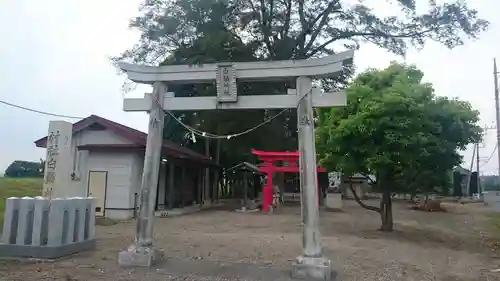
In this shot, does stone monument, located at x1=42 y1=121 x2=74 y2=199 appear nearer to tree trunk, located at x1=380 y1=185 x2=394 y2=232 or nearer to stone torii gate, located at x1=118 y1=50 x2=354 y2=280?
stone torii gate, located at x1=118 y1=50 x2=354 y2=280

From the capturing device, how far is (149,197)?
7977 mm

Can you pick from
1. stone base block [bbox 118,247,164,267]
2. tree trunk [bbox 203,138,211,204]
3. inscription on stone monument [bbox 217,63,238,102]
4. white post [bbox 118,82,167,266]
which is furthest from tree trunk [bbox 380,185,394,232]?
tree trunk [bbox 203,138,211,204]

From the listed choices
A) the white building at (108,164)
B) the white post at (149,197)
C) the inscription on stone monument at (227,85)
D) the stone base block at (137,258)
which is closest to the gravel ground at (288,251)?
the stone base block at (137,258)

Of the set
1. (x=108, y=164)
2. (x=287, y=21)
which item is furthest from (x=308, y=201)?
(x=287, y=21)

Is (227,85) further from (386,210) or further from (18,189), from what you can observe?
(18,189)

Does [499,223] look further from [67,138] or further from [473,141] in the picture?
[67,138]

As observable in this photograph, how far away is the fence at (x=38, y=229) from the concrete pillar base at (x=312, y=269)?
465 centimetres

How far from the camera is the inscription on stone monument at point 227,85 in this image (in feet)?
26.1

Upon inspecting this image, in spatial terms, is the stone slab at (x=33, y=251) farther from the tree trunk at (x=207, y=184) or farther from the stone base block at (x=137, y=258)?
the tree trunk at (x=207, y=184)

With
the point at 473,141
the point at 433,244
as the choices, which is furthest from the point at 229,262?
the point at 473,141

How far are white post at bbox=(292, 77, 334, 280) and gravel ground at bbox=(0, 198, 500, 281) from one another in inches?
26.4

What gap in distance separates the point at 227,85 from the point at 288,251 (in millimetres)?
4244

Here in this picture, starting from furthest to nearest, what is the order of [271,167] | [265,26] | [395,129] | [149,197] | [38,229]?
[265,26] → [271,167] → [395,129] → [38,229] → [149,197]

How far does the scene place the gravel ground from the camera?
746 cm
